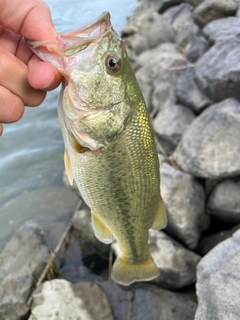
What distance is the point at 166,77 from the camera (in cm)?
645

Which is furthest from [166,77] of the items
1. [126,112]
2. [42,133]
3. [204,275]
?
[126,112]

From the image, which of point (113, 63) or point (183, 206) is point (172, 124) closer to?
point (183, 206)

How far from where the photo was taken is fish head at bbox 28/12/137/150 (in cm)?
172

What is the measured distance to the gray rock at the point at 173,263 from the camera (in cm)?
371

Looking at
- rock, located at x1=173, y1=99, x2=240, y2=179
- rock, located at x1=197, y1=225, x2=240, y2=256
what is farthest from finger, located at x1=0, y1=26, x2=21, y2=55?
rock, located at x1=197, y1=225, x2=240, y2=256

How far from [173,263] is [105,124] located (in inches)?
87.1

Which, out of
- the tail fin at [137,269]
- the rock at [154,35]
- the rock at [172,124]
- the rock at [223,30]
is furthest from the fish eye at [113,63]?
the rock at [154,35]

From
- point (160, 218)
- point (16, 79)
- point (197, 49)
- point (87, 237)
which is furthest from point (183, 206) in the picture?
point (197, 49)

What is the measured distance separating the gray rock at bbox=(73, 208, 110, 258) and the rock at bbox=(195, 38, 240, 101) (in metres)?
2.18

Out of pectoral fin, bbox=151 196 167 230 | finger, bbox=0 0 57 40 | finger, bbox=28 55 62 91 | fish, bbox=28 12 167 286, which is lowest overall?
pectoral fin, bbox=151 196 167 230

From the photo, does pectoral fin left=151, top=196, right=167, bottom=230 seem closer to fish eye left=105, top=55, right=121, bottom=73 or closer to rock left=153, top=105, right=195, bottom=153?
fish eye left=105, top=55, right=121, bottom=73

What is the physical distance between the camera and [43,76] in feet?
5.60

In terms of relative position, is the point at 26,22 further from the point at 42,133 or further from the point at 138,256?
the point at 42,133

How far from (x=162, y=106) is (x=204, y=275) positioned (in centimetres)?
364
